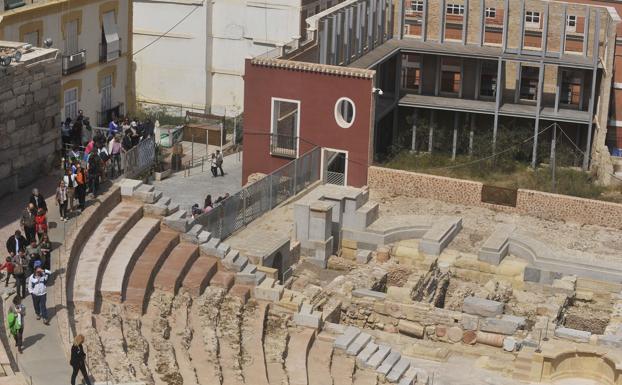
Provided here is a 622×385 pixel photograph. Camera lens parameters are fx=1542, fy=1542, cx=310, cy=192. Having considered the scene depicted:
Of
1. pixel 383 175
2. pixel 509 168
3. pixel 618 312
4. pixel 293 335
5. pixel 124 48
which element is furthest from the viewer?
pixel 509 168

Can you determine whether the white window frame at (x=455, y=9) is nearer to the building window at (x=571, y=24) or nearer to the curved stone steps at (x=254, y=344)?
the building window at (x=571, y=24)

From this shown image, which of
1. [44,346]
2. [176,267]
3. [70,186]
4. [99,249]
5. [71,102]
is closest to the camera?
[44,346]

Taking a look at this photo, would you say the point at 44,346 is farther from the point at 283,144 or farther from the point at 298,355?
the point at 283,144

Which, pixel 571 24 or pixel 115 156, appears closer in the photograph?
pixel 115 156

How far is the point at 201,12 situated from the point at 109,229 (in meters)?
31.2

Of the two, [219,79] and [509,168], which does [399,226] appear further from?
[219,79]

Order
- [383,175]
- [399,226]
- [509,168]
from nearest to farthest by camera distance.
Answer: [399,226] → [383,175] → [509,168]

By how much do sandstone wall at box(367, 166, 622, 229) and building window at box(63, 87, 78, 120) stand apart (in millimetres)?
11565

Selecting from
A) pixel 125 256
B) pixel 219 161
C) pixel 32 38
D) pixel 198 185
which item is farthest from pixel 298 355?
pixel 219 161

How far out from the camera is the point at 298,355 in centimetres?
4009

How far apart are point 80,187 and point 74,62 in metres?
18.4

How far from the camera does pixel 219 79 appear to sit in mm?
72562

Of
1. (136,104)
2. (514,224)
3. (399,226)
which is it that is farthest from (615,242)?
(136,104)

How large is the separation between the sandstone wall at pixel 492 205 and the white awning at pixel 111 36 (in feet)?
38.7
